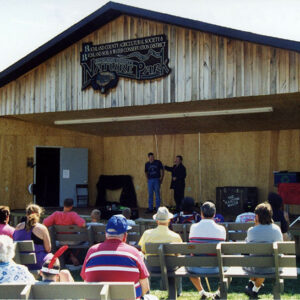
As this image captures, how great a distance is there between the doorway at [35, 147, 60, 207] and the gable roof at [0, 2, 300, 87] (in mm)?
3253

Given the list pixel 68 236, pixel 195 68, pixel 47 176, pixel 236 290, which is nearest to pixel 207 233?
pixel 236 290

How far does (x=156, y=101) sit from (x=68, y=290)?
6.90 meters

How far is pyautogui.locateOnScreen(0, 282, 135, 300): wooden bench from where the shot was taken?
2830 mm

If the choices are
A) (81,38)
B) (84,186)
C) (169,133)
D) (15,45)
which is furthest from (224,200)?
(15,45)

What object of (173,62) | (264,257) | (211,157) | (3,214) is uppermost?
(173,62)

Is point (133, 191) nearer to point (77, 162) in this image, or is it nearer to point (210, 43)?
point (77, 162)

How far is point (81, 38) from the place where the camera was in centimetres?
1044

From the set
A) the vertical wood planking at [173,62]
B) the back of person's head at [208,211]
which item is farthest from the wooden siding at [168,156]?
the back of person's head at [208,211]

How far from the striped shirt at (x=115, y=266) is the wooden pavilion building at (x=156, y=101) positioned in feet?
18.1

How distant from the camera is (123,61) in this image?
32.2ft

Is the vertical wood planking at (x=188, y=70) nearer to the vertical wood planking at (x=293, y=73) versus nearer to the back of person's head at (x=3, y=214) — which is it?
the vertical wood planking at (x=293, y=73)

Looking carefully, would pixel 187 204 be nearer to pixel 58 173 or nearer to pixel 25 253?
pixel 25 253

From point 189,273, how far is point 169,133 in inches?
397

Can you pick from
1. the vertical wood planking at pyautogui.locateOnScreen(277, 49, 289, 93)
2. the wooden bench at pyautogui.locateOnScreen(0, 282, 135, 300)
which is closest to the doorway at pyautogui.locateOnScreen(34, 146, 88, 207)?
the vertical wood planking at pyautogui.locateOnScreen(277, 49, 289, 93)
